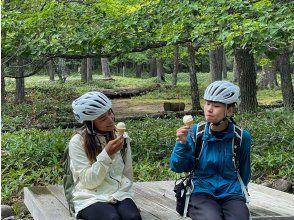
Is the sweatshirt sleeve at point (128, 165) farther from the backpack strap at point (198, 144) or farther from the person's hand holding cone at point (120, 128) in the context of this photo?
the backpack strap at point (198, 144)

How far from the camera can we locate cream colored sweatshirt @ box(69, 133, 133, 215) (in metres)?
3.92

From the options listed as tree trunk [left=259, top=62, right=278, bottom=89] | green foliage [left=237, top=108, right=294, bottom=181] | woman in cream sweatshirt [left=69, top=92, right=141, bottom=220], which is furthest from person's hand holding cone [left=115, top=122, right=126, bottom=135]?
tree trunk [left=259, top=62, right=278, bottom=89]

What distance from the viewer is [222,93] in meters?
3.97

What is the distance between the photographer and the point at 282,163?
318 inches

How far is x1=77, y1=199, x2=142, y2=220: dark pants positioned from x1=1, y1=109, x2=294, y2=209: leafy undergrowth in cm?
311

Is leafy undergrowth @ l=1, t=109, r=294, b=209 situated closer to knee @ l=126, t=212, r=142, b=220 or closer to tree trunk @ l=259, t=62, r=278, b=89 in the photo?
knee @ l=126, t=212, r=142, b=220

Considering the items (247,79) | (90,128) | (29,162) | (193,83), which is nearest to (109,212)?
(90,128)

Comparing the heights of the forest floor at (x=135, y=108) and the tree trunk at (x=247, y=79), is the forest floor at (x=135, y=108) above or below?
below

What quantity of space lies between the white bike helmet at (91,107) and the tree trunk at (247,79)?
10.2 m

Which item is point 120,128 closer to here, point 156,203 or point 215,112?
point 215,112

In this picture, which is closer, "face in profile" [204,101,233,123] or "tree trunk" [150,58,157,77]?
"face in profile" [204,101,233,123]

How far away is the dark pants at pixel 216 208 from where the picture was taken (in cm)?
382

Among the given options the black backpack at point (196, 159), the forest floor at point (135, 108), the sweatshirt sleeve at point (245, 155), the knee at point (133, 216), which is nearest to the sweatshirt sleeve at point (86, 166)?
the knee at point (133, 216)

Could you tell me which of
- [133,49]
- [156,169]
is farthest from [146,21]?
[156,169]
